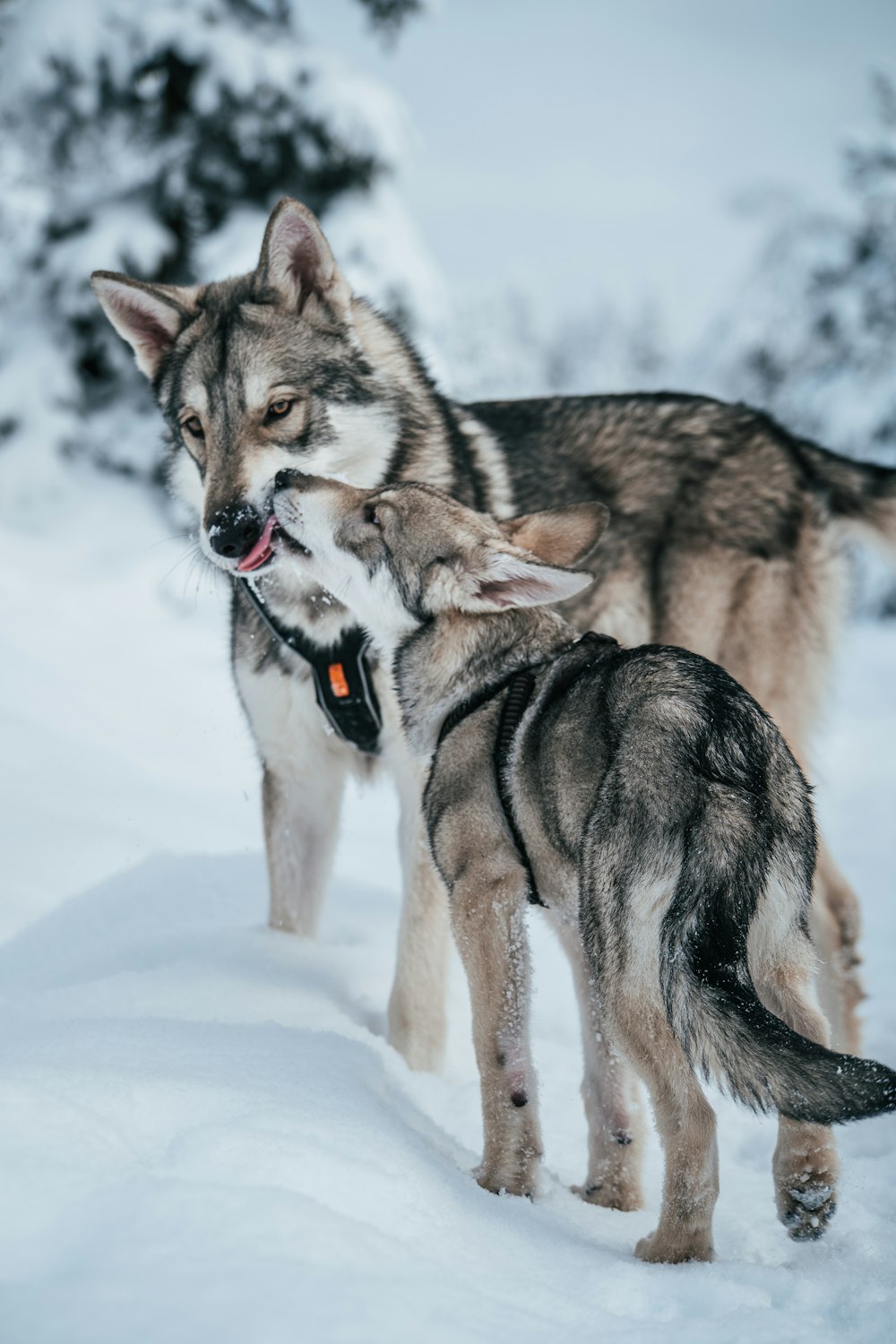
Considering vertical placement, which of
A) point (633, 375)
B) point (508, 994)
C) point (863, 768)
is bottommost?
point (633, 375)

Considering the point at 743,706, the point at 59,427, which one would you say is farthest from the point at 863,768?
the point at 59,427

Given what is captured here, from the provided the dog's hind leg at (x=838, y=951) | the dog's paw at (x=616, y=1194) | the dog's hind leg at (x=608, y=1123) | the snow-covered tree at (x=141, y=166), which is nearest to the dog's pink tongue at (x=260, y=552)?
the dog's hind leg at (x=608, y=1123)

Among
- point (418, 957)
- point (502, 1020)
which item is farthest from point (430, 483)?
point (502, 1020)

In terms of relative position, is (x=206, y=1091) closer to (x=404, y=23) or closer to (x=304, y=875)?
(x=304, y=875)

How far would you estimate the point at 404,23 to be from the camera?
36.3 ft

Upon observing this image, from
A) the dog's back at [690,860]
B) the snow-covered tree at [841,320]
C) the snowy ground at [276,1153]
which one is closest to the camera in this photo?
the snowy ground at [276,1153]

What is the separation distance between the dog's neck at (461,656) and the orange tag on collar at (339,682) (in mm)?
296

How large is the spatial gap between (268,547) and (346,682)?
1.84ft

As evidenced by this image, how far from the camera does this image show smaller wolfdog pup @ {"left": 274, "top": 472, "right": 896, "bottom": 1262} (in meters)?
2.21

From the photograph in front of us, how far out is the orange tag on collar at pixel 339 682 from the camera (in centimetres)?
363

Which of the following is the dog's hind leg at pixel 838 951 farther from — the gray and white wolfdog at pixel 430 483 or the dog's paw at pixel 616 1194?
the dog's paw at pixel 616 1194

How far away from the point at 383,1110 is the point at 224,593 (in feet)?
7.30

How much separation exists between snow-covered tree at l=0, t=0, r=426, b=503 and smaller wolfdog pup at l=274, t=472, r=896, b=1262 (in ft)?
27.0

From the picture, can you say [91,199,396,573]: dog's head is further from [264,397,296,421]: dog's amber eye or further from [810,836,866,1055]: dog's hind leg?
[810,836,866,1055]: dog's hind leg
